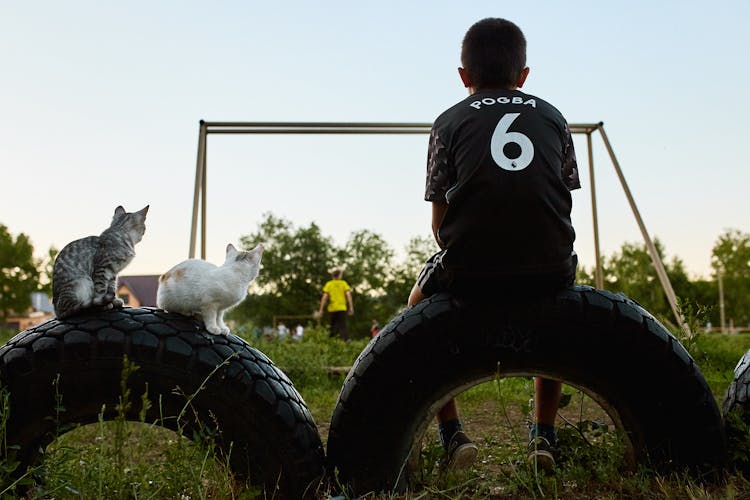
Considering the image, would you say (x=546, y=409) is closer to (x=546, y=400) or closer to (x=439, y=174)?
(x=546, y=400)

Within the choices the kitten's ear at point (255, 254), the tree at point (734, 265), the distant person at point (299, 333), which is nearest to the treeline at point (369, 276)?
the tree at point (734, 265)

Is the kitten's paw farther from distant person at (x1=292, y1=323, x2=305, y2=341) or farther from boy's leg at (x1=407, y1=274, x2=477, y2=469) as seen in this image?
distant person at (x1=292, y1=323, x2=305, y2=341)

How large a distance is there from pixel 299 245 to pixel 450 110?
39.7 metres

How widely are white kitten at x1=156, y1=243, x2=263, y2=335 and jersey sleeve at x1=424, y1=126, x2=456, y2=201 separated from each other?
2.21 feet

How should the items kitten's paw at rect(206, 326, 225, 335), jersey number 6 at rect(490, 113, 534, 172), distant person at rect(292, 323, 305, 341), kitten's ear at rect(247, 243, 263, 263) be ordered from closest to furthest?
1. jersey number 6 at rect(490, 113, 534, 172)
2. kitten's paw at rect(206, 326, 225, 335)
3. kitten's ear at rect(247, 243, 263, 263)
4. distant person at rect(292, 323, 305, 341)

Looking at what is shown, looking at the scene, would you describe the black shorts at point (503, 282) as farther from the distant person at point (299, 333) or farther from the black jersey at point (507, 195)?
the distant person at point (299, 333)

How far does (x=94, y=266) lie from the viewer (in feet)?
6.19

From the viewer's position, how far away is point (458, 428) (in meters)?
2.18

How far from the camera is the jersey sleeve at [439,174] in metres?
1.86

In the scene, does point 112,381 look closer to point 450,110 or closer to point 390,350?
point 390,350

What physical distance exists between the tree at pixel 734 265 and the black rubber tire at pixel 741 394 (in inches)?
1593

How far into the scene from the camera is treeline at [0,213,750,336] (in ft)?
125

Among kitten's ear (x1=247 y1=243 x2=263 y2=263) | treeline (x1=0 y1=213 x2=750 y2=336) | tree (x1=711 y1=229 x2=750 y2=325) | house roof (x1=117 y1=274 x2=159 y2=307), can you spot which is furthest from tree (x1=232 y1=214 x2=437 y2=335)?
kitten's ear (x1=247 y1=243 x2=263 y2=263)

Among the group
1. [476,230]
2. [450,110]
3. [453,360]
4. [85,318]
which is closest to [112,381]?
[85,318]
